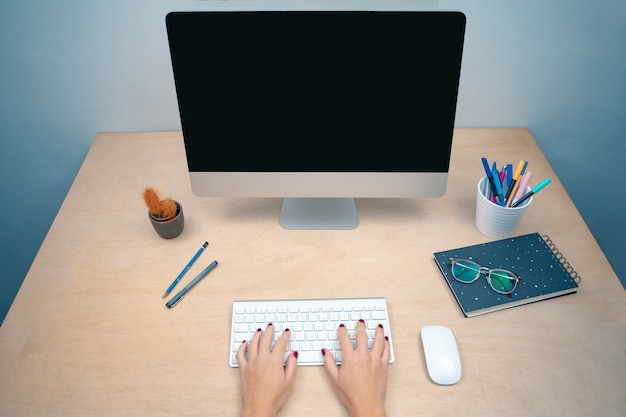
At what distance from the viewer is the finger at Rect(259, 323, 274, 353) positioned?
81 centimetres

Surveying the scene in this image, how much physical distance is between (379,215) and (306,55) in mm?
426

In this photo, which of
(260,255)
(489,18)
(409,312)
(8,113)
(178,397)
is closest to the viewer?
(178,397)

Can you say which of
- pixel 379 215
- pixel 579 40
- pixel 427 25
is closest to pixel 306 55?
pixel 427 25

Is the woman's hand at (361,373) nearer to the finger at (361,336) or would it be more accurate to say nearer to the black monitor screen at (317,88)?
the finger at (361,336)

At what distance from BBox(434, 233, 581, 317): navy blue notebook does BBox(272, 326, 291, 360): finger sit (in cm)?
34

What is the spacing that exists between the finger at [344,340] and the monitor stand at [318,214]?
274 mm

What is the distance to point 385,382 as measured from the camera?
777mm

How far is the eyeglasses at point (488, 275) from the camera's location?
917mm

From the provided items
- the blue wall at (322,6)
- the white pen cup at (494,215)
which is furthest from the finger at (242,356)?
the blue wall at (322,6)

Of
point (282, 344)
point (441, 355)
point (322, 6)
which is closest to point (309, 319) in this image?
point (282, 344)

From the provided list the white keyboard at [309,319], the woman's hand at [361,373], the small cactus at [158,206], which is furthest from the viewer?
the small cactus at [158,206]

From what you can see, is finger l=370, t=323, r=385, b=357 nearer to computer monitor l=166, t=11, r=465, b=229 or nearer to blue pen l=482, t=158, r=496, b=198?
computer monitor l=166, t=11, r=465, b=229

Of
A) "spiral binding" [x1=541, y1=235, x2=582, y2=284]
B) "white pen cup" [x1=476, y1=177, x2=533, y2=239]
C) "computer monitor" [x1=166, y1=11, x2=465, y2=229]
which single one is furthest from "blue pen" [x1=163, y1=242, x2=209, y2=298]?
"spiral binding" [x1=541, y1=235, x2=582, y2=284]

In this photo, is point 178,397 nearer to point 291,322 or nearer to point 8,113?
point 291,322
